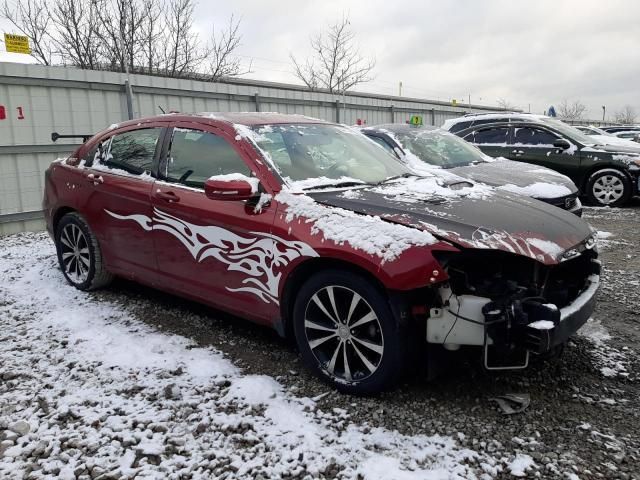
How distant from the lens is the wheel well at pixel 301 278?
9.45 feet

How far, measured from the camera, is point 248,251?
131 inches

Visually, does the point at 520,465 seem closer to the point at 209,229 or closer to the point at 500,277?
the point at 500,277

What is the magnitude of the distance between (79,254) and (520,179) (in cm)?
511

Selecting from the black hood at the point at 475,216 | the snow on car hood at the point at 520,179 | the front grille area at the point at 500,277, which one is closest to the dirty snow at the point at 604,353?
the front grille area at the point at 500,277

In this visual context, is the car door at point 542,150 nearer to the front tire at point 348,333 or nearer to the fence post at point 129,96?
the fence post at point 129,96

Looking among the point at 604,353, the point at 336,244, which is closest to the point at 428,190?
the point at 336,244

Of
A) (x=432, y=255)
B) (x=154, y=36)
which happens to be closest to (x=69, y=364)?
(x=432, y=255)

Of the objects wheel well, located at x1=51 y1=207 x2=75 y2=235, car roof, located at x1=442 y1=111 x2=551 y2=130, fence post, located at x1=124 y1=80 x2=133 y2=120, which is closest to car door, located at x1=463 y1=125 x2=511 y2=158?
car roof, located at x1=442 y1=111 x2=551 y2=130

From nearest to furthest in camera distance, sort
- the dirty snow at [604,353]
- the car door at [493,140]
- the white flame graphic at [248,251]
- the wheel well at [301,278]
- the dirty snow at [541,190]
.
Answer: the wheel well at [301,278], the white flame graphic at [248,251], the dirty snow at [604,353], the dirty snow at [541,190], the car door at [493,140]

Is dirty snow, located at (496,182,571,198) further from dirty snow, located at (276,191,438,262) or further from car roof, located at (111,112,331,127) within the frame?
dirty snow, located at (276,191,438,262)

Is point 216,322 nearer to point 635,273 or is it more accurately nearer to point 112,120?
point 635,273

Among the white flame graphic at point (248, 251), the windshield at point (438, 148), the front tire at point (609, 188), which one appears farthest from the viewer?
the front tire at point (609, 188)

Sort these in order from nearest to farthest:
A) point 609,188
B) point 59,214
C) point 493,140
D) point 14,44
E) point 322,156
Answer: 1. point 322,156
2. point 59,214
3. point 14,44
4. point 609,188
5. point 493,140

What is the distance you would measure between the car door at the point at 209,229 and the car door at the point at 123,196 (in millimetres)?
167
